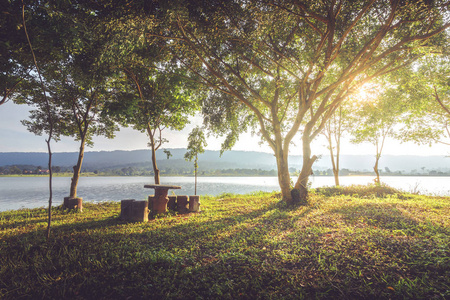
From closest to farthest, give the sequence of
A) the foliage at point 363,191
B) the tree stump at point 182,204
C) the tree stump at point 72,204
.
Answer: the tree stump at point 182,204 < the tree stump at point 72,204 < the foliage at point 363,191

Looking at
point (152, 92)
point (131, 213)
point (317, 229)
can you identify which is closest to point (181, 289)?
point (317, 229)

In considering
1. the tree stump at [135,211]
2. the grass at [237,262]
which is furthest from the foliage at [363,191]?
the tree stump at [135,211]

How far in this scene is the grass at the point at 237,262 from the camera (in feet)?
10.1

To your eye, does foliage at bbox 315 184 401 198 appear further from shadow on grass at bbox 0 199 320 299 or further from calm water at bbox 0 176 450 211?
shadow on grass at bbox 0 199 320 299

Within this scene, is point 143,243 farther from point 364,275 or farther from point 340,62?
point 340,62

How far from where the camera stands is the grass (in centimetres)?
308

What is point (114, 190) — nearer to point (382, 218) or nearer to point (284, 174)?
point (284, 174)

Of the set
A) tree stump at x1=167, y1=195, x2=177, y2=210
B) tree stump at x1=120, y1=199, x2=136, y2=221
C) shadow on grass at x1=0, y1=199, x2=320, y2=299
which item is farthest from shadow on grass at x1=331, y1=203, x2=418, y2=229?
tree stump at x1=120, y1=199, x2=136, y2=221

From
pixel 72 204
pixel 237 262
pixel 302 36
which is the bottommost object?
pixel 72 204

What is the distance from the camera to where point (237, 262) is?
3.98 metres

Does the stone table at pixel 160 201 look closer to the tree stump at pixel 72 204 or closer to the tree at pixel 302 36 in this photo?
the tree stump at pixel 72 204

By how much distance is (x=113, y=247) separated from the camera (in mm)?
4695

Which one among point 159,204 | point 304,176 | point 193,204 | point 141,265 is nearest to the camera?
point 141,265

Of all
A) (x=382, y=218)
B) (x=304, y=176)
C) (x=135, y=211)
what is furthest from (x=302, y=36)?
(x=135, y=211)
